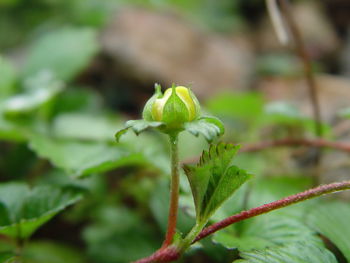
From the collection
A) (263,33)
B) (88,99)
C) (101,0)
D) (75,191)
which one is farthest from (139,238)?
(263,33)

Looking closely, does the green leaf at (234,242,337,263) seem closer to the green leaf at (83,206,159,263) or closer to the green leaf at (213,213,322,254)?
the green leaf at (213,213,322,254)

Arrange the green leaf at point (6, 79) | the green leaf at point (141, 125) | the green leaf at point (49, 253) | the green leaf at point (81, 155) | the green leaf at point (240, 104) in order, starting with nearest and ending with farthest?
the green leaf at point (141, 125), the green leaf at point (81, 155), the green leaf at point (49, 253), the green leaf at point (6, 79), the green leaf at point (240, 104)

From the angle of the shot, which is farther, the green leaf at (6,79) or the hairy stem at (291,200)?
the green leaf at (6,79)

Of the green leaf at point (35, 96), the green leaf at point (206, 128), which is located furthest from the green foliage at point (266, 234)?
the green leaf at point (35, 96)

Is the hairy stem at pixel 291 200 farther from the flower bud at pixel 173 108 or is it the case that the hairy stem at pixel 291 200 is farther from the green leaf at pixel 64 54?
the green leaf at pixel 64 54

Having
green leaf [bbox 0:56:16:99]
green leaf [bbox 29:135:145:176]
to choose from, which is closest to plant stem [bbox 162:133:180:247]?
green leaf [bbox 29:135:145:176]

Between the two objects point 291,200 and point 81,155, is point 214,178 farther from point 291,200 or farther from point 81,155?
point 81,155

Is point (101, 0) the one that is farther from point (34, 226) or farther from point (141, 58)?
point (34, 226)
